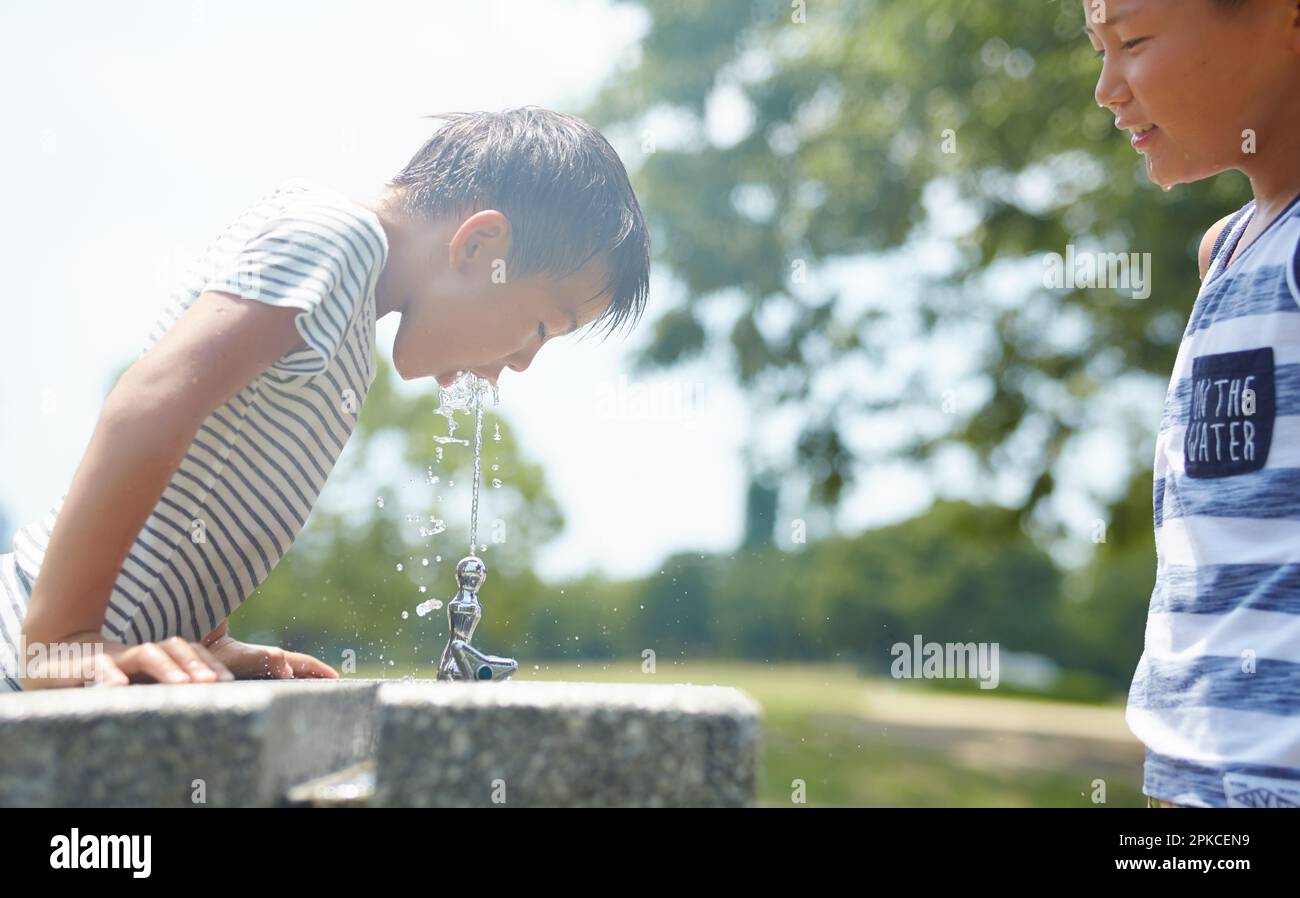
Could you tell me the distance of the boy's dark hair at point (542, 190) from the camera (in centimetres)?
200

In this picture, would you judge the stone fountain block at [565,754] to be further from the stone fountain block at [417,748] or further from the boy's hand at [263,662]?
the boy's hand at [263,662]

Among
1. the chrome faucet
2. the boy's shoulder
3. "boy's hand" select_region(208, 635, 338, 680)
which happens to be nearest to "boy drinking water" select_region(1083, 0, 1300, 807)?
the chrome faucet

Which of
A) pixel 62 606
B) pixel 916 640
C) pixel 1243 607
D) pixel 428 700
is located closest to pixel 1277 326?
pixel 1243 607

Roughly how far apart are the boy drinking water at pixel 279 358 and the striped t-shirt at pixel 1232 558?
3.29ft

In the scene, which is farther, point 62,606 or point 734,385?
point 734,385

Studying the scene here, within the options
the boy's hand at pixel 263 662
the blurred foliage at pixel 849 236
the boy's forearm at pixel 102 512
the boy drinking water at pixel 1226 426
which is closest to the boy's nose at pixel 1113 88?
the boy drinking water at pixel 1226 426

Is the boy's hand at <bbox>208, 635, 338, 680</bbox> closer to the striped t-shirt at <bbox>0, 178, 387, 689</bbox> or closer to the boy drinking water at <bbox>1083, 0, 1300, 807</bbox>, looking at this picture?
the striped t-shirt at <bbox>0, 178, 387, 689</bbox>

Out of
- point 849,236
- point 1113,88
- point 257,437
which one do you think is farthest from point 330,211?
point 849,236

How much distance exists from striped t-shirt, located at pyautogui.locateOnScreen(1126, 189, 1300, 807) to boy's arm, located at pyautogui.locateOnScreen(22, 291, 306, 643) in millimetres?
1265

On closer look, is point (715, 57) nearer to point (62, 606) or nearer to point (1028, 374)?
point (1028, 374)

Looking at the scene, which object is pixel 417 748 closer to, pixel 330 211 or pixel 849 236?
pixel 330 211
